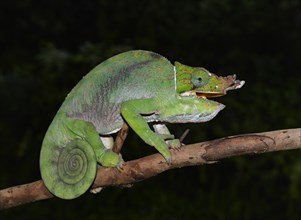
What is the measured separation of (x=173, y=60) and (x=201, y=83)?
14.3 feet

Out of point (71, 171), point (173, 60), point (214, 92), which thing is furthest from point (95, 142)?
point (173, 60)

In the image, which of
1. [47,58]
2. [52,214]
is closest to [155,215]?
[52,214]

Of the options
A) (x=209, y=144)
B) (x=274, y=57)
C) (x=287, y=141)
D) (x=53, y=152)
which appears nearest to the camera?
(x=287, y=141)

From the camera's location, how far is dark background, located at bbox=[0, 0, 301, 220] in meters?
4.43

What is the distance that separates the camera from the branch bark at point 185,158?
128 centimetres

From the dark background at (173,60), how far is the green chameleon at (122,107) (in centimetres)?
276

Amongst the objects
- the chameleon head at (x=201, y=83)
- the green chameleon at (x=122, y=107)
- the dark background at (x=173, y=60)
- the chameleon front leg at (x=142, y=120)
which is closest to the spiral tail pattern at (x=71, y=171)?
the green chameleon at (x=122, y=107)

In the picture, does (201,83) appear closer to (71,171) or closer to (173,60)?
(71,171)

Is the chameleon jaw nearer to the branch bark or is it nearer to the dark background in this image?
the branch bark

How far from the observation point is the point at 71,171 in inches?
57.1

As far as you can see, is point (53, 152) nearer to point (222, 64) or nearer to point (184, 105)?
point (184, 105)

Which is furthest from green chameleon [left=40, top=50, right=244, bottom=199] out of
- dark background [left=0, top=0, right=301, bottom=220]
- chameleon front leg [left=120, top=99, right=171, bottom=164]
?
dark background [left=0, top=0, right=301, bottom=220]

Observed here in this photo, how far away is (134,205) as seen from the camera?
4391 mm

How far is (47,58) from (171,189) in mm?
2166
